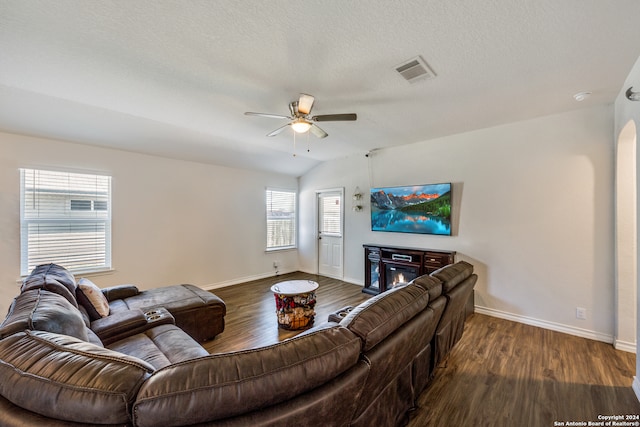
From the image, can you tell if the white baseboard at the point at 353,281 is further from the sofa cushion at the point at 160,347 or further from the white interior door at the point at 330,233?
the sofa cushion at the point at 160,347

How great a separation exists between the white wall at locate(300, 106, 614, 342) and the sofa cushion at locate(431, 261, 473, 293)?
1.41m

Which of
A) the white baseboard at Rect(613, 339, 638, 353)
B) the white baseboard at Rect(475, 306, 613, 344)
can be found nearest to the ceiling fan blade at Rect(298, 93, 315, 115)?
the white baseboard at Rect(475, 306, 613, 344)

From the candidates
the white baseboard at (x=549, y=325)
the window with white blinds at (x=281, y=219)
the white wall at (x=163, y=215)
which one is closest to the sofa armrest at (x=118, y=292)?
the white wall at (x=163, y=215)

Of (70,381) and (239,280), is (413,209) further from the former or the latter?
(70,381)

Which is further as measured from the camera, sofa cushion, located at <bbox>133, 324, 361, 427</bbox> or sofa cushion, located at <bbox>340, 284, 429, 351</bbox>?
sofa cushion, located at <bbox>340, 284, 429, 351</bbox>

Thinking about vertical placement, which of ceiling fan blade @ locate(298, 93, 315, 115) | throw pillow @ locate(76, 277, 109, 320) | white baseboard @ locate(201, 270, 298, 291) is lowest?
white baseboard @ locate(201, 270, 298, 291)

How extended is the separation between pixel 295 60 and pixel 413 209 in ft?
10.2

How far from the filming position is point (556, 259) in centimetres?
326

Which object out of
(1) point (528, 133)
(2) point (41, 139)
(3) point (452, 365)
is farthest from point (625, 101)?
(2) point (41, 139)

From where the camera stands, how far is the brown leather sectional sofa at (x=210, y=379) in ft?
2.56

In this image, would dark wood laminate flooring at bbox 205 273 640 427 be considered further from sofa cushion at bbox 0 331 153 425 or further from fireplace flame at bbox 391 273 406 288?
sofa cushion at bbox 0 331 153 425

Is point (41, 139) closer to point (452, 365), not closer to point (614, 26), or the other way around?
point (452, 365)

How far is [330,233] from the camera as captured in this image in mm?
5961

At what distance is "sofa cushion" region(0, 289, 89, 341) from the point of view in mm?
1252
